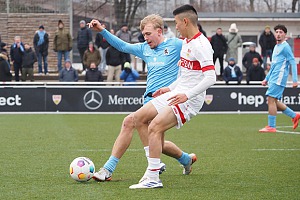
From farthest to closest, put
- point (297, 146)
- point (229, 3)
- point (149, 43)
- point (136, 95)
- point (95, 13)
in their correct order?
1. point (229, 3)
2. point (95, 13)
3. point (136, 95)
4. point (297, 146)
5. point (149, 43)

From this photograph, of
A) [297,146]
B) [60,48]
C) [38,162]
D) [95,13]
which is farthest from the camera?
[95,13]

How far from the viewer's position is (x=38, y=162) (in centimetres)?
1129

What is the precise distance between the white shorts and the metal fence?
2310 cm

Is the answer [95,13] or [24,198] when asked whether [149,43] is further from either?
[95,13]

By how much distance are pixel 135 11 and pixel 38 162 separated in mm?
21139

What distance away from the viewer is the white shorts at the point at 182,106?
8867 mm

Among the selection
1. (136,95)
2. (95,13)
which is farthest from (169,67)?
(95,13)

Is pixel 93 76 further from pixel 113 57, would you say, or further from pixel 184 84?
pixel 184 84

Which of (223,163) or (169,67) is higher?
(169,67)

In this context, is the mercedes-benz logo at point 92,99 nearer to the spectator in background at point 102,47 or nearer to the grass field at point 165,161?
the grass field at point 165,161

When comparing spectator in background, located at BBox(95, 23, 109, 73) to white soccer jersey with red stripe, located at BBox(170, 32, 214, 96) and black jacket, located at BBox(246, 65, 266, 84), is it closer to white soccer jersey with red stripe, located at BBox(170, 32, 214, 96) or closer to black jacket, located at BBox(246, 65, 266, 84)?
black jacket, located at BBox(246, 65, 266, 84)

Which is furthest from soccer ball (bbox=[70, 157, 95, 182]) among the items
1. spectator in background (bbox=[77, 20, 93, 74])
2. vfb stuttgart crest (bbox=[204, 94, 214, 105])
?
spectator in background (bbox=[77, 20, 93, 74])

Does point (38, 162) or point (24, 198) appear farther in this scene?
point (38, 162)

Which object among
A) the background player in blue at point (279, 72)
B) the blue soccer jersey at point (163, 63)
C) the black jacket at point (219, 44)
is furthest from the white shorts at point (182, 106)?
the black jacket at point (219, 44)
